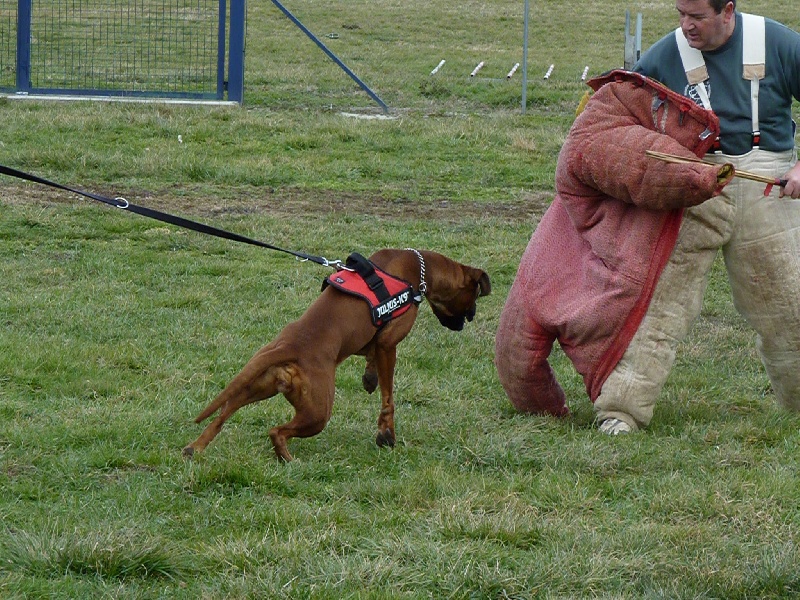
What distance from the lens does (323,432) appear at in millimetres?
5582

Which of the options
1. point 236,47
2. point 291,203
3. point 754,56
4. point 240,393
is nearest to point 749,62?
point 754,56

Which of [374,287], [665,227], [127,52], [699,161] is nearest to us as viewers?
[699,161]

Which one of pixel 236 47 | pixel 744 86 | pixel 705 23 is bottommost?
pixel 236 47

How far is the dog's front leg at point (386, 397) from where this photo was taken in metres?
5.36

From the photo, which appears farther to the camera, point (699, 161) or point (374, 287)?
point (374, 287)

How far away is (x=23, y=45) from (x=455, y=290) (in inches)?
425

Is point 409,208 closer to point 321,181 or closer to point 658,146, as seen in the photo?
point 321,181

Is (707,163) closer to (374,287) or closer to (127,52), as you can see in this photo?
(374,287)

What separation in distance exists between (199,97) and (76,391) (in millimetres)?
10356

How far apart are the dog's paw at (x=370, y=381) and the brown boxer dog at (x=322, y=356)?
0.28ft

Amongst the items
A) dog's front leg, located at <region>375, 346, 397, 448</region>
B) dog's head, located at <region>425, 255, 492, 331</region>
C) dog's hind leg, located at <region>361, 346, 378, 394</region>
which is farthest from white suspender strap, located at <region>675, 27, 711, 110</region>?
dog's hind leg, located at <region>361, 346, 378, 394</region>

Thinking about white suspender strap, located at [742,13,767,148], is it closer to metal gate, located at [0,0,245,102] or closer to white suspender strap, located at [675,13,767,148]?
white suspender strap, located at [675,13,767,148]

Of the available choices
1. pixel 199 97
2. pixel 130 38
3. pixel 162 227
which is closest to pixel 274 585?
pixel 162 227

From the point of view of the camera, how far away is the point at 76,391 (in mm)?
5906
